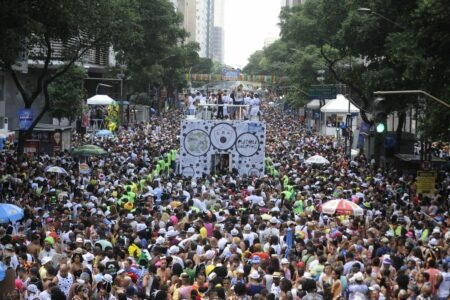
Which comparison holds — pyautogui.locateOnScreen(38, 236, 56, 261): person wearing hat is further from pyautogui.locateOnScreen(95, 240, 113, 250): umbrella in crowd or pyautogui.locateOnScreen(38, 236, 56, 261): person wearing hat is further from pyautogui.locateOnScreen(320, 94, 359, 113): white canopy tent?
pyautogui.locateOnScreen(320, 94, 359, 113): white canopy tent

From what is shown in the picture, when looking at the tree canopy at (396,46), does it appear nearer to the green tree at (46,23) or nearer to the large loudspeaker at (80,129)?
the green tree at (46,23)

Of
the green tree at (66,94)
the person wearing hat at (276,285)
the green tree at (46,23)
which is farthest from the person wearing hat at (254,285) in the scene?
the green tree at (66,94)

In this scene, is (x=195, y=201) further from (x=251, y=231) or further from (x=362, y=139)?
(x=362, y=139)

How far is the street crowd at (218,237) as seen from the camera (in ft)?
45.6

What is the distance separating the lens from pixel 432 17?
25.5 metres

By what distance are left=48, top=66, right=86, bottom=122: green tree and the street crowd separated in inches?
618

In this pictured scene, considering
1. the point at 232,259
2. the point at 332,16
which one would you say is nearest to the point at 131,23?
the point at 332,16

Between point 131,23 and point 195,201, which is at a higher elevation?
point 131,23

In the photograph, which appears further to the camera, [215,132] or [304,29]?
[304,29]

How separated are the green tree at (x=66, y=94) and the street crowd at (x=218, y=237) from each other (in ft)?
51.5

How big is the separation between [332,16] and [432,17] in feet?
60.3

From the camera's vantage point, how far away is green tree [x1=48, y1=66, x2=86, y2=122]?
4756cm

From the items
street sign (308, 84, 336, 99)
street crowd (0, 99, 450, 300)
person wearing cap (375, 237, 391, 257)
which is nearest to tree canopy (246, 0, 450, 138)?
street crowd (0, 99, 450, 300)

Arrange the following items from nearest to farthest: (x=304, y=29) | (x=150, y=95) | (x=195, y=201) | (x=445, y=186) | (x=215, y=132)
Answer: (x=195, y=201) → (x=445, y=186) → (x=215, y=132) → (x=304, y=29) → (x=150, y=95)
